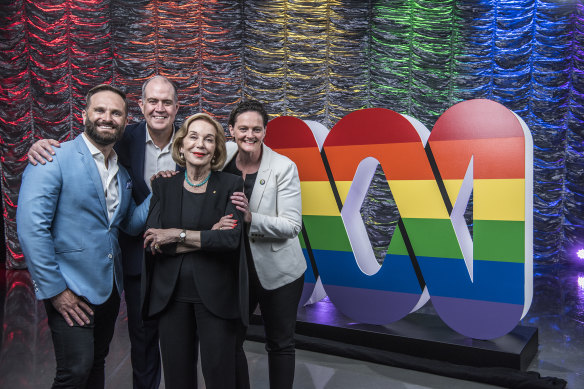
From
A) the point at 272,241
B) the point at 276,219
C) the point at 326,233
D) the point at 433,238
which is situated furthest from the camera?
the point at 326,233

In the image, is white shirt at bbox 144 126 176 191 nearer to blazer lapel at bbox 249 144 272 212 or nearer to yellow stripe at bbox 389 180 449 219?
blazer lapel at bbox 249 144 272 212

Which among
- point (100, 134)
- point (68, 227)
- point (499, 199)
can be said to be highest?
point (100, 134)

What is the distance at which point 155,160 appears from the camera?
7.44 ft

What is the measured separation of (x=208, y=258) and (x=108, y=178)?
60cm

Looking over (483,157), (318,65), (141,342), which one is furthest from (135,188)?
(318,65)

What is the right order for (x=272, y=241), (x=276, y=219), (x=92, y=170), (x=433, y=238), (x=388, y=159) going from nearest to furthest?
(x=92, y=170)
(x=276, y=219)
(x=272, y=241)
(x=433, y=238)
(x=388, y=159)

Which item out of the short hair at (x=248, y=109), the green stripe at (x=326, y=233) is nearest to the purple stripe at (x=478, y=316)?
the green stripe at (x=326, y=233)

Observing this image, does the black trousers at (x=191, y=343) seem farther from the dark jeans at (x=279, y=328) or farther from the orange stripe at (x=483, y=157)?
the orange stripe at (x=483, y=157)

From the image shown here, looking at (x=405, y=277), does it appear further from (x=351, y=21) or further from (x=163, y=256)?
(x=351, y=21)

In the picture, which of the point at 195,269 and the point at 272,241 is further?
the point at 272,241

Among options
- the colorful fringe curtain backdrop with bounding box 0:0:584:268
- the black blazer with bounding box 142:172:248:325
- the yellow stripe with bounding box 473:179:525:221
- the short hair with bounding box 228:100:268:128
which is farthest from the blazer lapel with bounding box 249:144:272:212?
the colorful fringe curtain backdrop with bounding box 0:0:584:268

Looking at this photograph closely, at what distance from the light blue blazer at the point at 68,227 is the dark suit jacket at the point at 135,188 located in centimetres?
30

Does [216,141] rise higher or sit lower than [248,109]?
lower

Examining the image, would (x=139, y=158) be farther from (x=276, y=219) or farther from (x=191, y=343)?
(x=191, y=343)
